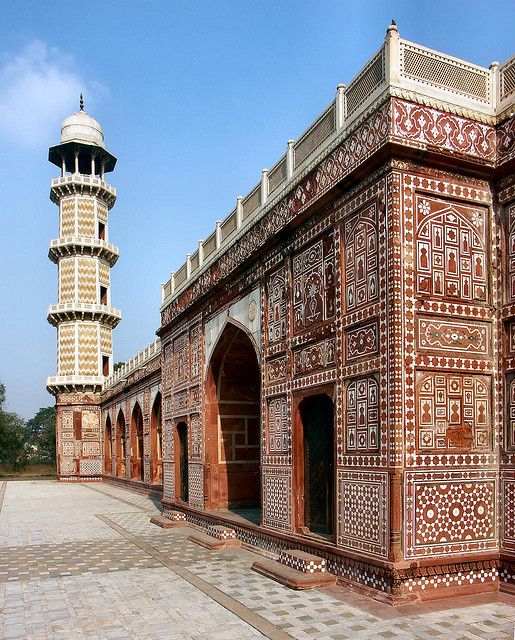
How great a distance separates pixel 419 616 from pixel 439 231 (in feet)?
14.4

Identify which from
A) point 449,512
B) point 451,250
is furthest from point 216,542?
point 451,250

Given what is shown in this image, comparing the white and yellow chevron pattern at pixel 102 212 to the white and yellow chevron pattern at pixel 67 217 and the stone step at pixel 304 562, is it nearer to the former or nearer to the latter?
the white and yellow chevron pattern at pixel 67 217

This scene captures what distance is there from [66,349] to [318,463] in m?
29.8

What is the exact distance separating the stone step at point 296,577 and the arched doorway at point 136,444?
22.3 metres

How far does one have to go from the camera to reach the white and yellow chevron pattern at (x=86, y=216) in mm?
37406

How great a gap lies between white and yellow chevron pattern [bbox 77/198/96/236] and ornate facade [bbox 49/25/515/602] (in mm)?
28909

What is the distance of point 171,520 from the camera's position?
15766mm

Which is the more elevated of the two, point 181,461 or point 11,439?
point 181,461

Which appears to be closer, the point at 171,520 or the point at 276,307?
the point at 276,307

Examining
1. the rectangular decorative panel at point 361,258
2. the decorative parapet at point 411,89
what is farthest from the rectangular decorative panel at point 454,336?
the decorative parapet at point 411,89

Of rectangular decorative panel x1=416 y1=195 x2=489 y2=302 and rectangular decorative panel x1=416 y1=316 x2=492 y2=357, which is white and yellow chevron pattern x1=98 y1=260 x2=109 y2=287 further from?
rectangular decorative panel x1=416 y1=316 x2=492 y2=357

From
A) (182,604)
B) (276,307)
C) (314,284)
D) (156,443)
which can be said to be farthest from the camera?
(156,443)

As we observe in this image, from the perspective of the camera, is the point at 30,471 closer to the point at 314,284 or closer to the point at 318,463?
the point at 318,463

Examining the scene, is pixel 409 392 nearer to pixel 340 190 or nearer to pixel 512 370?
pixel 512 370
